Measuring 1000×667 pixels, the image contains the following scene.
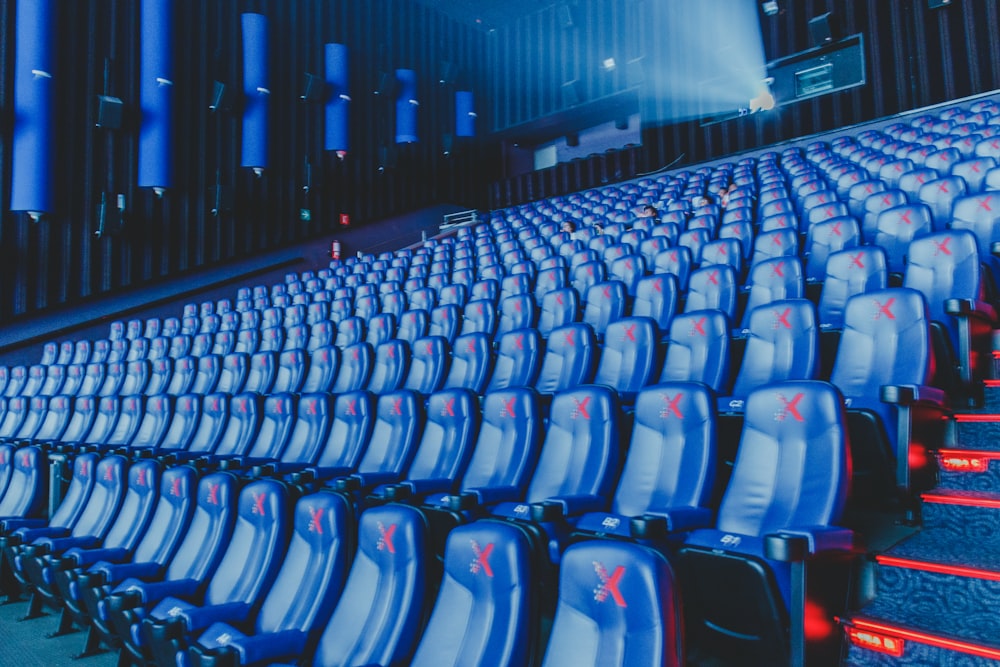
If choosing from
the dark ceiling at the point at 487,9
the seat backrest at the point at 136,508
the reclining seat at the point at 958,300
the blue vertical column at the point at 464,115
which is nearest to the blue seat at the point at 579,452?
the reclining seat at the point at 958,300

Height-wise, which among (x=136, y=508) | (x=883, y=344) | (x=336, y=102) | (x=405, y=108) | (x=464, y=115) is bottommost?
(x=136, y=508)

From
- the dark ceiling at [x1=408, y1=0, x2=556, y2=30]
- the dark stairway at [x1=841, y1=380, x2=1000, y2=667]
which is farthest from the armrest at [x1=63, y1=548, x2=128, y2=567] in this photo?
the dark ceiling at [x1=408, y1=0, x2=556, y2=30]

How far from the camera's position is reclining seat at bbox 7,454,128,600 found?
5.55ft

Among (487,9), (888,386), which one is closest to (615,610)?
(888,386)

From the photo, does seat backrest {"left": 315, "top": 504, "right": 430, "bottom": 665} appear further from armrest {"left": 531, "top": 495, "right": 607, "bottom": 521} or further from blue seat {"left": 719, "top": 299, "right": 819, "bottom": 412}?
blue seat {"left": 719, "top": 299, "right": 819, "bottom": 412}

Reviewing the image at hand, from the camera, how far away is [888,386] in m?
1.17

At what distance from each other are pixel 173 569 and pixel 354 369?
1.13m

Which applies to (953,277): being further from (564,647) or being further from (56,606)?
(56,606)

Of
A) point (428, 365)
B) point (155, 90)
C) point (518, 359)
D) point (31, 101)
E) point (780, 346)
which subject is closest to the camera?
point (780, 346)

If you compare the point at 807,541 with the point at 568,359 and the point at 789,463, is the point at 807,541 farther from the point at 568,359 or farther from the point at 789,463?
the point at 568,359

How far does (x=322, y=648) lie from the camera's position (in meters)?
1.06

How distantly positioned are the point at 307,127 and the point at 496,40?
277cm

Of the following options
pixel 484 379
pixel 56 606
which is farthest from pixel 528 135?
pixel 56 606

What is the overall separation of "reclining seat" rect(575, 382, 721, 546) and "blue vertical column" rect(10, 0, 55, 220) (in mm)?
4445
